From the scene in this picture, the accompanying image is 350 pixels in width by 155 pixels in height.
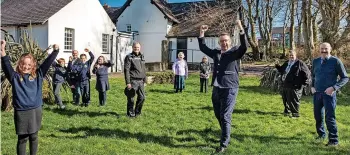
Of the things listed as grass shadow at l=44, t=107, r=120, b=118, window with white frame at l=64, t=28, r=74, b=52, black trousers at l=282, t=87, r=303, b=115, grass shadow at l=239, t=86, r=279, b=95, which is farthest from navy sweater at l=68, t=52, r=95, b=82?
window with white frame at l=64, t=28, r=74, b=52

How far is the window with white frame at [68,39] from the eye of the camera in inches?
864

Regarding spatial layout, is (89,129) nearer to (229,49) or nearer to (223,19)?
(229,49)

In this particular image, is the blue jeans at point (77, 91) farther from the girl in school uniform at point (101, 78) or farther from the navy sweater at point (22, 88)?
the navy sweater at point (22, 88)

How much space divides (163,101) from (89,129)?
14.9 ft

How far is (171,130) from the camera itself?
24.4 feet

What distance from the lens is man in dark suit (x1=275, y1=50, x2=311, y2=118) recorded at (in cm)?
914

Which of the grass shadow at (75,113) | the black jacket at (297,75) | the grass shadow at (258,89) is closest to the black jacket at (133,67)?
the grass shadow at (75,113)

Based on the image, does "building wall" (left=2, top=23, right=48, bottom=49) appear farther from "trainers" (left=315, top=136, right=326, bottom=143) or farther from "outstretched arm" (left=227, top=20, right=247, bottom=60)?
"trainers" (left=315, top=136, right=326, bottom=143)

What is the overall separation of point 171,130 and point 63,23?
16.3 meters

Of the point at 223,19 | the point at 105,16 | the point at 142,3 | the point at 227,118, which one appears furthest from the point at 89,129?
the point at 142,3

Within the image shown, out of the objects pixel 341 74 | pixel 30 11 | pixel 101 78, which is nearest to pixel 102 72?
pixel 101 78

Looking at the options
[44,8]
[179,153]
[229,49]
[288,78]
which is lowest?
[179,153]

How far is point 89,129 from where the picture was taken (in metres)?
7.32

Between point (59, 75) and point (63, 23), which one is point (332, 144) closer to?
point (59, 75)
